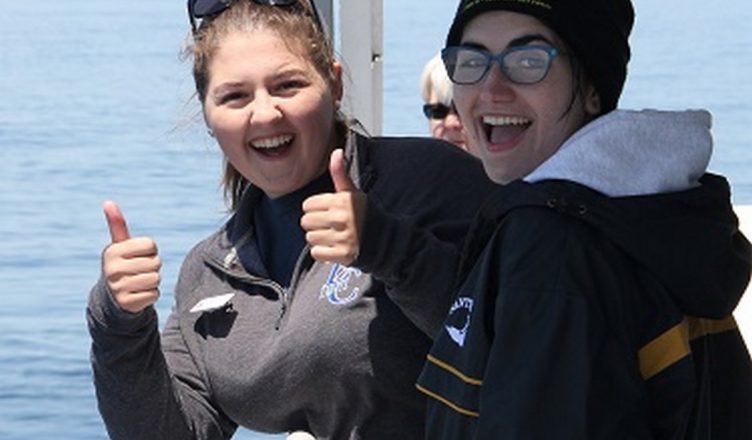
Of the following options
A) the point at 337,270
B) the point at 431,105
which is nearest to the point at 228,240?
the point at 337,270

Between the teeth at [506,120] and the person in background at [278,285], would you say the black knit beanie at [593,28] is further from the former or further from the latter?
the person in background at [278,285]

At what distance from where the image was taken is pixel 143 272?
2510 millimetres

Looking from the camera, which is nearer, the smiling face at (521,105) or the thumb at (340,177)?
the smiling face at (521,105)

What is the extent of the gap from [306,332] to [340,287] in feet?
0.28

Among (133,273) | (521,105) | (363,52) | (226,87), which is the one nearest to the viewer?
(521,105)

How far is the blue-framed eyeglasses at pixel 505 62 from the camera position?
2160 millimetres

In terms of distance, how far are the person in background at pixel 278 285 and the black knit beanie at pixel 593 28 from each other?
325 mm

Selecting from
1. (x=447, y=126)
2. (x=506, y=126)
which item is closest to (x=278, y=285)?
(x=506, y=126)

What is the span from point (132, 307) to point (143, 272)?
0.19 feet

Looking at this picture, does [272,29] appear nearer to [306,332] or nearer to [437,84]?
[306,332]

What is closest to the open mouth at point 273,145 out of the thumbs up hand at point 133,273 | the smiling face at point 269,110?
the smiling face at point 269,110

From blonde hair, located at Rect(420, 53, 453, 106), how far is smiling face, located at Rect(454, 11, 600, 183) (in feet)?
7.36

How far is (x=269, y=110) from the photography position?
8.43ft

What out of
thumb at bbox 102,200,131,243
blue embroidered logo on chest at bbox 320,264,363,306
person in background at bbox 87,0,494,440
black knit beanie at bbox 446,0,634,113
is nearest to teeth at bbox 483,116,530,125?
black knit beanie at bbox 446,0,634,113
